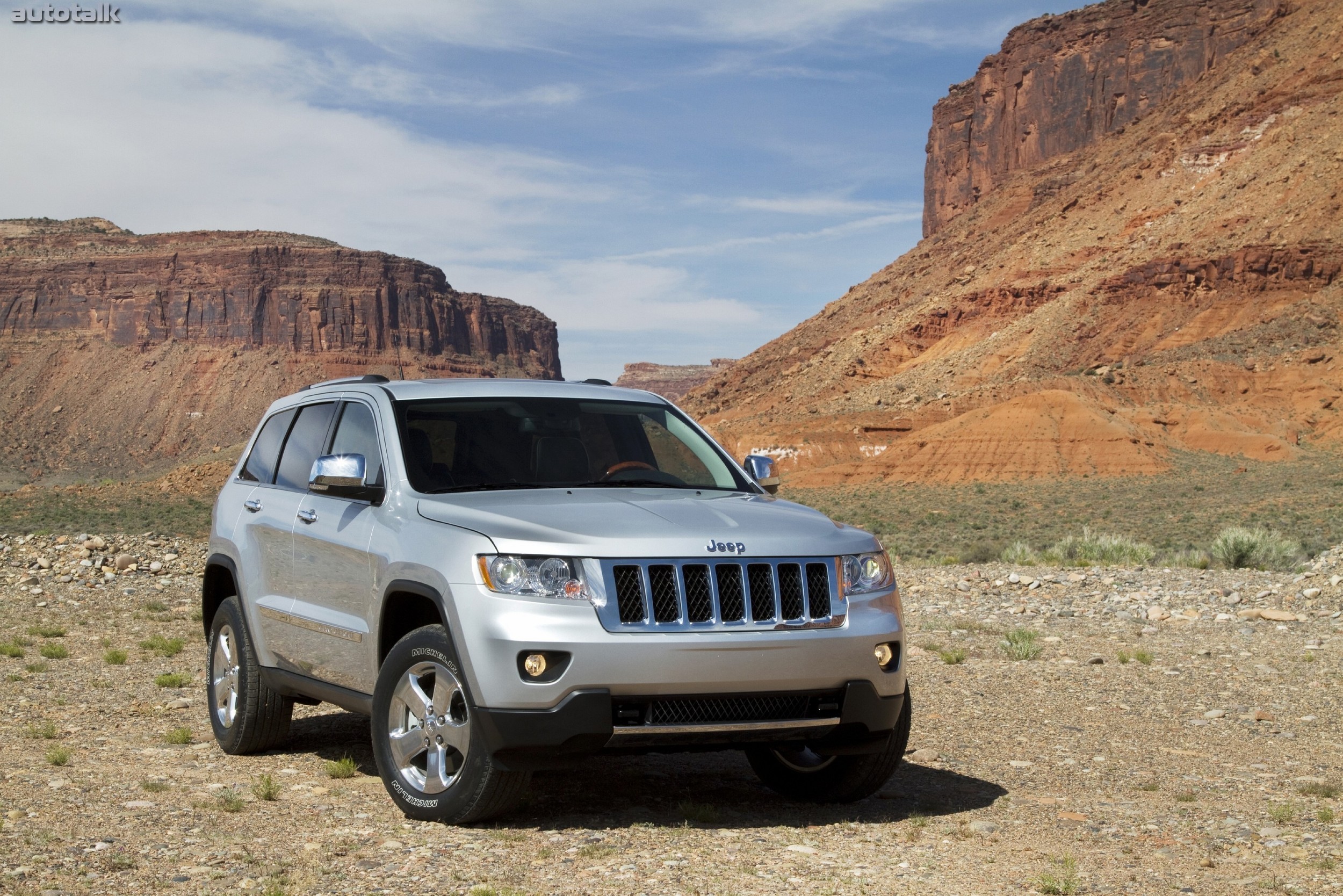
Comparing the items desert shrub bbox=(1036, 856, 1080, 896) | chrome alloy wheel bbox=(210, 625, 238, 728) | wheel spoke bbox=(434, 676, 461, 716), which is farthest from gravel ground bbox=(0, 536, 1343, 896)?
wheel spoke bbox=(434, 676, 461, 716)

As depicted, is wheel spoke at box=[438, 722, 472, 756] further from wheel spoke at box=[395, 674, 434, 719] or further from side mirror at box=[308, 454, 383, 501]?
side mirror at box=[308, 454, 383, 501]

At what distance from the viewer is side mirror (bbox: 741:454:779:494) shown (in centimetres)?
669

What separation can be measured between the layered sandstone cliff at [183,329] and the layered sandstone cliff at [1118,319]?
68.5 metres

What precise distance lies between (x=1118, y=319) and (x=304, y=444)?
6683 cm

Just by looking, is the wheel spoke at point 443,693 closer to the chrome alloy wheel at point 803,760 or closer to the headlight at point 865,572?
the headlight at point 865,572

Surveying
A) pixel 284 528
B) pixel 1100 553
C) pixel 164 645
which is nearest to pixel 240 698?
pixel 284 528

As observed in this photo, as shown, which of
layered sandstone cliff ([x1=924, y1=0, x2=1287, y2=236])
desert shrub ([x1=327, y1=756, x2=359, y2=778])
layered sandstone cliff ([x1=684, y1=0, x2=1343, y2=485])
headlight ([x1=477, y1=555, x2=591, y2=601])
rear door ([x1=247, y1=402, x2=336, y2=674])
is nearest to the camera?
headlight ([x1=477, y1=555, x2=591, y2=601])

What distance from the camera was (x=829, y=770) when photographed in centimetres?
608

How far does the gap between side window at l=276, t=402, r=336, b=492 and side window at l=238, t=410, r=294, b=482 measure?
0.11 m

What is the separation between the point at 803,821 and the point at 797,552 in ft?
4.23

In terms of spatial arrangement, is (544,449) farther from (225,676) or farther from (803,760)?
(225,676)

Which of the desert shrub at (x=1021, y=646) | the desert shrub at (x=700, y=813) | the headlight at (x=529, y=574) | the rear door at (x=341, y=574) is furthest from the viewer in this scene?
the desert shrub at (x=1021, y=646)

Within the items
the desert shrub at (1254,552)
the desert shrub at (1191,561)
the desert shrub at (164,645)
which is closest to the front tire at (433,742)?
the desert shrub at (164,645)

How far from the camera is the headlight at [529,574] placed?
5.00 metres
